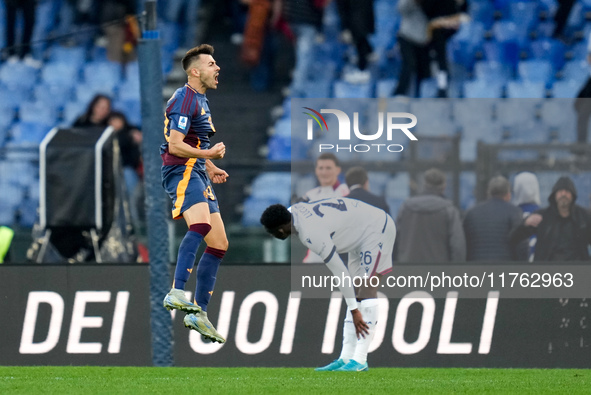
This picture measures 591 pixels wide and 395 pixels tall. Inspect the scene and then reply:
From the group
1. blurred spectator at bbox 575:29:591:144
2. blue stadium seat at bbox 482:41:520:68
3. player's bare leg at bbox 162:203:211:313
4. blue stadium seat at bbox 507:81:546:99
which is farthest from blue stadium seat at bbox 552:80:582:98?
player's bare leg at bbox 162:203:211:313

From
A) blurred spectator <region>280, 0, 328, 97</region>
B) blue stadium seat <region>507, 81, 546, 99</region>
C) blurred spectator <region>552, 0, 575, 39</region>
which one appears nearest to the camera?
blue stadium seat <region>507, 81, 546, 99</region>

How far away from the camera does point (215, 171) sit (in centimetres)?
794

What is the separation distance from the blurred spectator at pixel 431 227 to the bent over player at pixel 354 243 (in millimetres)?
541

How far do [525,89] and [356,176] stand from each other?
16.0 ft

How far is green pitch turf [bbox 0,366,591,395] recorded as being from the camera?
788cm

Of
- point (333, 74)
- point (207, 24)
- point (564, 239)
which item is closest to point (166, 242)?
point (564, 239)

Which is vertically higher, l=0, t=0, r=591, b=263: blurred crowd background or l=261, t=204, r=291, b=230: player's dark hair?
l=0, t=0, r=591, b=263: blurred crowd background

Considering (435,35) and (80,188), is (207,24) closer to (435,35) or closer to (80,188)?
(435,35)

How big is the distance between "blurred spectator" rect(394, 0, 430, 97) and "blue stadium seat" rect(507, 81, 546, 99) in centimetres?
112

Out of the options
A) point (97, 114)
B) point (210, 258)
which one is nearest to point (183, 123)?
point (210, 258)

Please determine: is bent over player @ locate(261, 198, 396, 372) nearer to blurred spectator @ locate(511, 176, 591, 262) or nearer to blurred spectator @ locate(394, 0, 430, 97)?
blurred spectator @ locate(511, 176, 591, 262)

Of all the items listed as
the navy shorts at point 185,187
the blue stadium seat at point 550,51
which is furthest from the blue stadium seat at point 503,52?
the navy shorts at point 185,187

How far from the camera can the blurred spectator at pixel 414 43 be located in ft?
48.0

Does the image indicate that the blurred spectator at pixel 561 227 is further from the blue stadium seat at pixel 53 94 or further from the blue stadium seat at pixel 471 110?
the blue stadium seat at pixel 53 94
